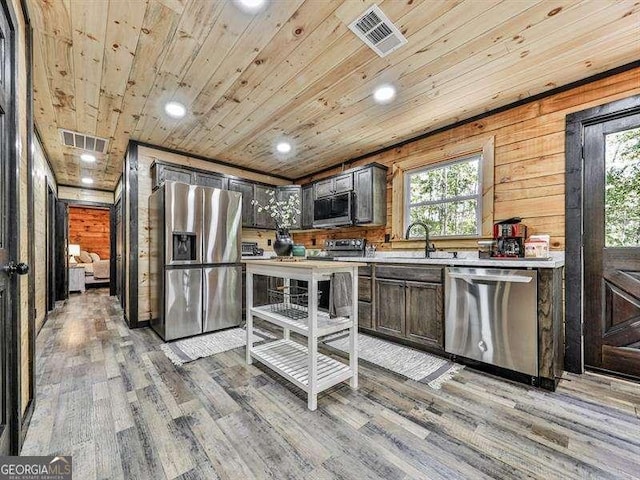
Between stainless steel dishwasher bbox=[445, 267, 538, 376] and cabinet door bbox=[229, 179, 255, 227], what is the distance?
3220 mm

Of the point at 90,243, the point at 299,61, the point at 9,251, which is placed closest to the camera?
the point at 9,251

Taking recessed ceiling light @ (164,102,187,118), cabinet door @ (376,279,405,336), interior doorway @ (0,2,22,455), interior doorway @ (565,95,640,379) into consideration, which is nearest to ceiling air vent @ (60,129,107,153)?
recessed ceiling light @ (164,102,187,118)

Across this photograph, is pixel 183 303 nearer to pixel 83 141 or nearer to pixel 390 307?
pixel 390 307

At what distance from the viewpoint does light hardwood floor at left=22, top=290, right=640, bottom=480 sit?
4.42 feet

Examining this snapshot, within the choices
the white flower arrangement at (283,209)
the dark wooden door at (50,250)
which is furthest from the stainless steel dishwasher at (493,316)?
the dark wooden door at (50,250)

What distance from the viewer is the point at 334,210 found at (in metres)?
4.31

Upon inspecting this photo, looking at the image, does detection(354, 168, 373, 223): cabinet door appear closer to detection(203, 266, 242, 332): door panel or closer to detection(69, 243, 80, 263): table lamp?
detection(203, 266, 242, 332): door panel

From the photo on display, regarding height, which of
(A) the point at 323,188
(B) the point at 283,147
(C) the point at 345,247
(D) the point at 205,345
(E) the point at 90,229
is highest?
(B) the point at 283,147

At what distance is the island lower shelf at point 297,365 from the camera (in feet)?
6.51

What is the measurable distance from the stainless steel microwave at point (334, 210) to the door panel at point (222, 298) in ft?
5.04

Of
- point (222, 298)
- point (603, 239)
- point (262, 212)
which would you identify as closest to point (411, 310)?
point (603, 239)

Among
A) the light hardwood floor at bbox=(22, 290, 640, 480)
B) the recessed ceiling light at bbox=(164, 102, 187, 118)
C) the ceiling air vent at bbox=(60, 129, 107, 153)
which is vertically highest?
the recessed ceiling light at bbox=(164, 102, 187, 118)

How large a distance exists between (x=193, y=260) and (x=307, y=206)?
2.18 m
